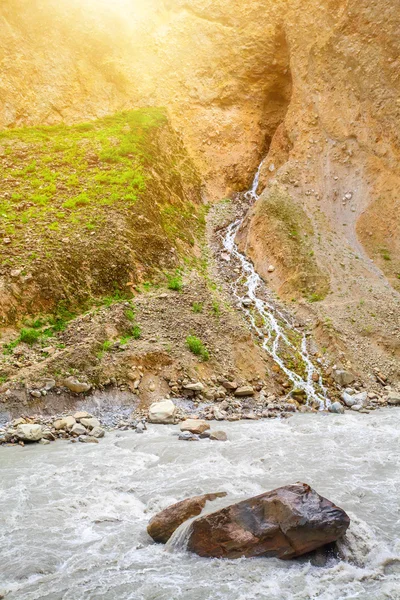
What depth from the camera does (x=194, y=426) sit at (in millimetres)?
14047

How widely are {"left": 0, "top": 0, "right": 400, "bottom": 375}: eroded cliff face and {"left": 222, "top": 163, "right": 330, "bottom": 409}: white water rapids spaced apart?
3.44 feet

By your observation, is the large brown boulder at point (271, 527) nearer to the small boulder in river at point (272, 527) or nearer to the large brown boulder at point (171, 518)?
the small boulder in river at point (272, 527)

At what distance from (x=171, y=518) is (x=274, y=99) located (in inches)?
1481

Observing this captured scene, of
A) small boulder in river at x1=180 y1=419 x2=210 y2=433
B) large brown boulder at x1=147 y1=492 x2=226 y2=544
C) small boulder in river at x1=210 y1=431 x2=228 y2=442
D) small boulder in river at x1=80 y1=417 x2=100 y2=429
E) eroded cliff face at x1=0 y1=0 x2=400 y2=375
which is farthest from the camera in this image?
eroded cliff face at x1=0 y1=0 x2=400 y2=375

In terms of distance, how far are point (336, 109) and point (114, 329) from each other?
25.1 meters

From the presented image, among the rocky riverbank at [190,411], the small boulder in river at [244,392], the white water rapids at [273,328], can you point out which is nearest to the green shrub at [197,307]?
the white water rapids at [273,328]

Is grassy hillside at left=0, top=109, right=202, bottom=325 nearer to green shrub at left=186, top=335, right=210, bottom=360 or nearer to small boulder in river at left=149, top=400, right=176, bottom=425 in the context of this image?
green shrub at left=186, top=335, right=210, bottom=360

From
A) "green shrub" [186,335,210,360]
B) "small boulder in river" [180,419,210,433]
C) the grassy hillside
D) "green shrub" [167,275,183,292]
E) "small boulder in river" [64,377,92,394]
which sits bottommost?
"small boulder in river" [180,419,210,433]

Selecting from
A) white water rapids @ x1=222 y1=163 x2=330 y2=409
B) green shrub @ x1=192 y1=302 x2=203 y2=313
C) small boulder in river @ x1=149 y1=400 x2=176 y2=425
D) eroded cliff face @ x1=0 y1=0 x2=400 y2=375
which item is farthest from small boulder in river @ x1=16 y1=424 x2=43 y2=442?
eroded cliff face @ x1=0 y1=0 x2=400 y2=375

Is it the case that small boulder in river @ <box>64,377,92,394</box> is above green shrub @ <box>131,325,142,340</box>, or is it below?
below

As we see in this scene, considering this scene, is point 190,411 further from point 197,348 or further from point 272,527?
point 272,527

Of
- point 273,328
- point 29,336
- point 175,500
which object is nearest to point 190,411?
point 29,336

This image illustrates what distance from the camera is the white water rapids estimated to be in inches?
756

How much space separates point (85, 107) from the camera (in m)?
34.8
